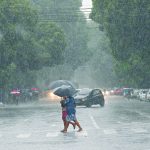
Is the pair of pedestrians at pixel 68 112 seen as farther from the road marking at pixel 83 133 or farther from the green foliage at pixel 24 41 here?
the green foliage at pixel 24 41

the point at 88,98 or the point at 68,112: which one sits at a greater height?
the point at 68,112

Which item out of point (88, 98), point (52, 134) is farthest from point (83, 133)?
point (88, 98)

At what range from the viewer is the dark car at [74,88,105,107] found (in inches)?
2419

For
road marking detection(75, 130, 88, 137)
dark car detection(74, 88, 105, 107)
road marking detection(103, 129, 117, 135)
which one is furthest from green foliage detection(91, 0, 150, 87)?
road marking detection(75, 130, 88, 137)

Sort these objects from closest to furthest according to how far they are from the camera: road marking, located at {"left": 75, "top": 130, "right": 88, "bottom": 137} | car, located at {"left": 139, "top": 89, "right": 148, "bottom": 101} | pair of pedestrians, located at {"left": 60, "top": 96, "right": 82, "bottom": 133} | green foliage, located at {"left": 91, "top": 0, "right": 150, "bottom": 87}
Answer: road marking, located at {"left": 75, "top": 130, "right": 88, "bottom": 137} → pair of pedestrians, located at {"left": 60, "top": 96, "right": 82, "bottom": 133} → green foliage, located at {"left": 91, "top": 0, "right": 150, "bottom": 87} → car, located at {"left": 139, "top": 89, "right": 148, "bottom": 101}

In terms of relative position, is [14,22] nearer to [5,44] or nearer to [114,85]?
[5,44]

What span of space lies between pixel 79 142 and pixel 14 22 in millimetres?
57762

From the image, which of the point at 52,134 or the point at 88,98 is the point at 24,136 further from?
the point at 88,98

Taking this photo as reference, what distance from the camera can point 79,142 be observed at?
22766mm

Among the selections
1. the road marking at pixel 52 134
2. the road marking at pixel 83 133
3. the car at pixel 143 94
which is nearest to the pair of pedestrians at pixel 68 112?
the road marking at pixel 83 133

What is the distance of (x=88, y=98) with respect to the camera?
6188 centimetres

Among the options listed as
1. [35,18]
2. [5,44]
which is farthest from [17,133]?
[35,18]

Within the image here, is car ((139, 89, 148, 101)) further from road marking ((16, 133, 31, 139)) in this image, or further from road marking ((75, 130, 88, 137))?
road marking ((16, 133, 31, 139))

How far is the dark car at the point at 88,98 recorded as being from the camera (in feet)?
202
